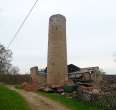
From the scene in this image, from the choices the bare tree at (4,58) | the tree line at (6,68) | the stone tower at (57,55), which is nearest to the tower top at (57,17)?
the stone tower at (57,55)

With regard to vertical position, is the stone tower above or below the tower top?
below

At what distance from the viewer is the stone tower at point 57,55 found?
108 feet

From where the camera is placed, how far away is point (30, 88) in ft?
107

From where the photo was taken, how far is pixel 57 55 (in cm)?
3278

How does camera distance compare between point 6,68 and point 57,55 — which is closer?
point 57,55

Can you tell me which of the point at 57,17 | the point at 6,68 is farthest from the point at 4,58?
the point at 57,17

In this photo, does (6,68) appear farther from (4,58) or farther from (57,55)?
(57,55)

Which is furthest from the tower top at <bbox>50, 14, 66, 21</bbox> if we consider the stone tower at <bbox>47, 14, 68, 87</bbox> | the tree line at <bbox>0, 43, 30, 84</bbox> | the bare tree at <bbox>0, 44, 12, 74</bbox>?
the bare tree at <bbox>0, 44, 12, 74</bbox>

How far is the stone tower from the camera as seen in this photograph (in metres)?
32.8

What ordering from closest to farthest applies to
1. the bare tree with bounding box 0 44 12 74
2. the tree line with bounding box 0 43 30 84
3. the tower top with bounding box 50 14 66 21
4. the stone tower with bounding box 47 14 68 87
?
1. the stone tower with bounding box 47 14 68 87
2. the tower top with bounding box 50 14 66 21
3. the tree line with bounding box 0 43 30 84
4. the bare tree with bounding box 0 44 12 74

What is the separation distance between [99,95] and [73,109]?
2.80 meters

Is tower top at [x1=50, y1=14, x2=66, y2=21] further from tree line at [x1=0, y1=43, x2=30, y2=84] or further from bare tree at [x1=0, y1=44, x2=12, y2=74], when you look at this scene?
bare tree at [x1=0, y1=44, x2=12, y2=74]

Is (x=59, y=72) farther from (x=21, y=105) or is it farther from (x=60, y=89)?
(x=21, y=105)

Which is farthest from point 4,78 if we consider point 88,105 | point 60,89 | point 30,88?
point 88,105
